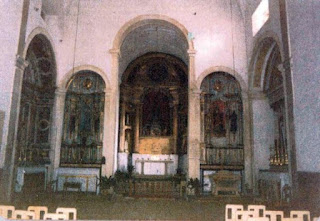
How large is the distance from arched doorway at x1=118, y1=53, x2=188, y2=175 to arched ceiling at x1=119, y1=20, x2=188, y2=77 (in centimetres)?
66

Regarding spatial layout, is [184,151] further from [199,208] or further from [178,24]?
[199,208]

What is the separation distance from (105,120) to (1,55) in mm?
5595

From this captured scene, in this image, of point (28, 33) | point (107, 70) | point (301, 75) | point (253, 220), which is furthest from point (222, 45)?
point (253, 220)

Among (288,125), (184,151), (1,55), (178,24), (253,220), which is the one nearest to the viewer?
(253,220)

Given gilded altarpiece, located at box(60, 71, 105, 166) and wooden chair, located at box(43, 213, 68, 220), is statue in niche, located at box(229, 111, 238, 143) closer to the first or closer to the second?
gilded altarpiece, located at box(60, 71, 105, 166)

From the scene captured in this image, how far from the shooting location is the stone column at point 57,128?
1212 centimetres

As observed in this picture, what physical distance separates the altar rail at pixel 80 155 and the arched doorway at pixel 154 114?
270 cm

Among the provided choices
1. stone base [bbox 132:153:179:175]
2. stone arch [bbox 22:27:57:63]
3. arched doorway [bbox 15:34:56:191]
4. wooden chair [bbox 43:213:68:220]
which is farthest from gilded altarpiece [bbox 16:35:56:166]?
wooden chair [bbox 43:213:68:220]

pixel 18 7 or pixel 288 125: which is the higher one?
pixel 18 7

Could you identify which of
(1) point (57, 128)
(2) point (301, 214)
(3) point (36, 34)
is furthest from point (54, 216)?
(1) point (57, 128)

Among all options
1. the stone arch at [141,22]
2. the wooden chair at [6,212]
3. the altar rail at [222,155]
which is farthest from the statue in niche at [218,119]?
the wooden chair at [6,212]

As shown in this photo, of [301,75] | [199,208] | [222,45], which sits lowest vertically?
[199,208]

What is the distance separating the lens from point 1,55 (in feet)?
23.9

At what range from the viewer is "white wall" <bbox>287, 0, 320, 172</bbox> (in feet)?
21.6
